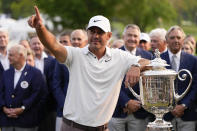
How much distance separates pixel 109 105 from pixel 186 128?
2.62 m

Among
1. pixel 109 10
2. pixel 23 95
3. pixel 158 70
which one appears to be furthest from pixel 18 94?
pixel 109 10

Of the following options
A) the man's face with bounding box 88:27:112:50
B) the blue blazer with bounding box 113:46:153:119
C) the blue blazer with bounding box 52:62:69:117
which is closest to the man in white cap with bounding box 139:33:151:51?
the blue blazer with bounding box 113:46:153:119

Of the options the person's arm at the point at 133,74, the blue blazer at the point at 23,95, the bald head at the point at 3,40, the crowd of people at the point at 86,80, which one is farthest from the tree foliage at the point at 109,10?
the person's arm at the point at 133,74

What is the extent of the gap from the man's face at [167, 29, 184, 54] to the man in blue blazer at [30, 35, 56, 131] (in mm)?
2332

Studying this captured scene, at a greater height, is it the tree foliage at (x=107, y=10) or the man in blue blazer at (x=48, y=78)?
the tree foliage at (x=107, y=10)

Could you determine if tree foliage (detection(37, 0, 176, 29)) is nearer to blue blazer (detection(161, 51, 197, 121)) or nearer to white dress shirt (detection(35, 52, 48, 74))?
white dress shirt (detection(35, 52, 48, 74))

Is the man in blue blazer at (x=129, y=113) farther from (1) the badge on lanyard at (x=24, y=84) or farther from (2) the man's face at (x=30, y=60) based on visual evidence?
(2) the man's face at (x=30, y=60)

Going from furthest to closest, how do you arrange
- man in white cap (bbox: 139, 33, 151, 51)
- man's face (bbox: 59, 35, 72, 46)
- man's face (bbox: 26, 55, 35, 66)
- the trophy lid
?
man in white cap (bbox: 139, 33, 151, 51)
man's face (bbox: 59, 35, 72, 46)
man's face (bbox: 26, 55, 35, 66)
the trophy lid

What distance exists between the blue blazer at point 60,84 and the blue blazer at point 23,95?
1.13 ft

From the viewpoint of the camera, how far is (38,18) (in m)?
5.38

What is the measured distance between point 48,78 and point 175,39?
260 cm

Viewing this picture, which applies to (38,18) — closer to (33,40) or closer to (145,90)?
(145,90)

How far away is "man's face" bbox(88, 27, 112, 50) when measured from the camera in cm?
613

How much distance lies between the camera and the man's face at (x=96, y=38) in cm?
613
